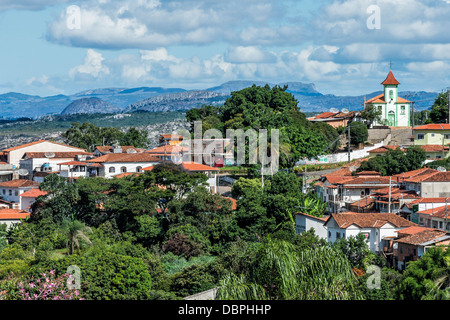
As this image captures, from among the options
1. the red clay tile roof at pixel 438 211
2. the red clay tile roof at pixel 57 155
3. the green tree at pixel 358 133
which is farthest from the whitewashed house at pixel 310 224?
the red clay tile roof at pixel 57 155

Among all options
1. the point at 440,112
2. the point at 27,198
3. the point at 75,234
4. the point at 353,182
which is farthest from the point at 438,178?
the point at 27,198

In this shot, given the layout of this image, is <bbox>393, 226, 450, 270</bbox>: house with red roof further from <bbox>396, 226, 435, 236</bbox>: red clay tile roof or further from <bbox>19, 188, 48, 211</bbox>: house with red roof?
<bbox>19, 188, 48, 211</bbox>: house with red roof

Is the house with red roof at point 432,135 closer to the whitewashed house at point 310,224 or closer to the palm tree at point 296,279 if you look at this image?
the whitewashed house at point 310,224

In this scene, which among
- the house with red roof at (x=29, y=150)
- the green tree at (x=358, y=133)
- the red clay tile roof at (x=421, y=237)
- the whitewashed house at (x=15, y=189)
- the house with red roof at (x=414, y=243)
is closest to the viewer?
the house with red roof at (x=414, y=243)

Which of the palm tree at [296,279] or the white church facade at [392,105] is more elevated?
the white church facade at [392,105]

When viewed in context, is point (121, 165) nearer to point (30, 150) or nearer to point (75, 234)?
point (30, 150)

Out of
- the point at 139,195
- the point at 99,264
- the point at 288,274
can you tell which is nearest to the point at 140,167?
the point at 139,195

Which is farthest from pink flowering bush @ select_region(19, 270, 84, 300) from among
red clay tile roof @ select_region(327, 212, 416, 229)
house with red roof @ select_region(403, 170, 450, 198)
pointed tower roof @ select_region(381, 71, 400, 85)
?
pointed tower roof @ select_region(381, 71, 400, 85)

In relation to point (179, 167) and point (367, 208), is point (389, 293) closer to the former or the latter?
point (367, 208)
